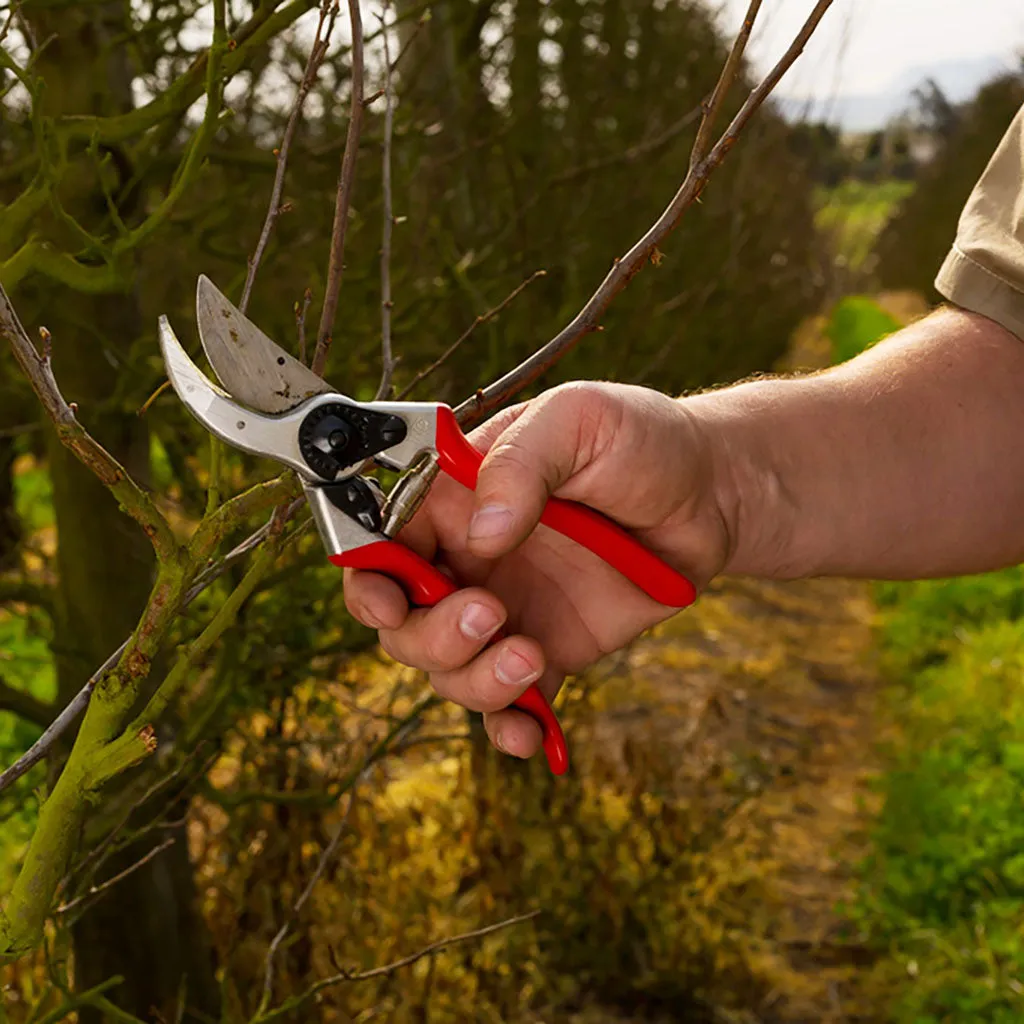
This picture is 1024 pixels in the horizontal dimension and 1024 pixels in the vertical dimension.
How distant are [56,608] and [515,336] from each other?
2133 millimetres

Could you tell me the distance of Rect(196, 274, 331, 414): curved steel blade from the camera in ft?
4.44

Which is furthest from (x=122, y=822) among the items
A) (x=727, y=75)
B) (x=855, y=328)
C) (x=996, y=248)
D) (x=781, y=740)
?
(x=855, y=328)

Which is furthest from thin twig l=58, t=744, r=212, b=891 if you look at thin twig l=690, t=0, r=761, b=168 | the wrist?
thin twig l=690, t=0, r=761, b=168

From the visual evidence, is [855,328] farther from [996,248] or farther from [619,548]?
[619,548]

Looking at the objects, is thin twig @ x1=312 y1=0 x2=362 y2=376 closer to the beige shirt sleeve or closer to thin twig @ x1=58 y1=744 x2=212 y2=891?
thin twig @ x1=58 y1=744 x2=212 y2=891

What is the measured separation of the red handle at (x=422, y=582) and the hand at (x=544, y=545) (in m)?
0.02

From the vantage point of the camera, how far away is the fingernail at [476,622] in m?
1.52

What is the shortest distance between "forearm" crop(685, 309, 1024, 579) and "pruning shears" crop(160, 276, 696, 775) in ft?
1.27

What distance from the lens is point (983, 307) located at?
6.53 feet

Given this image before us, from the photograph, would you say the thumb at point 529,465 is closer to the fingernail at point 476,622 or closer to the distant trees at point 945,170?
the fingernail at point 476,622

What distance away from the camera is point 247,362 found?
142 centimetres

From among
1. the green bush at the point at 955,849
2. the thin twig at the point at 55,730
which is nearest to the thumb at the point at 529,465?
the thin twig at the point at 55,730

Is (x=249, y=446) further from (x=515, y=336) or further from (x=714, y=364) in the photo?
(x=714, y=364)

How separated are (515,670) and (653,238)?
1.97 ft
